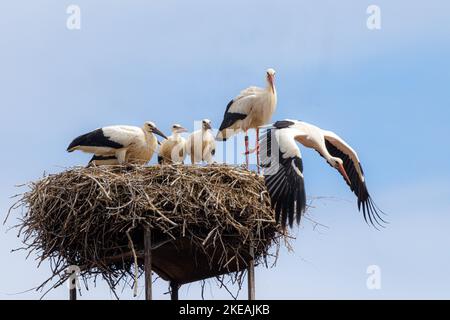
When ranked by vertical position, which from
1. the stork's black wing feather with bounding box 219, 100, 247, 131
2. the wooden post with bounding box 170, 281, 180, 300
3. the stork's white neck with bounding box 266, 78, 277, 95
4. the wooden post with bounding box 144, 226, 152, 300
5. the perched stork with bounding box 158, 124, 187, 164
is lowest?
the wooden post with bounding box 170, 281, 180, 300

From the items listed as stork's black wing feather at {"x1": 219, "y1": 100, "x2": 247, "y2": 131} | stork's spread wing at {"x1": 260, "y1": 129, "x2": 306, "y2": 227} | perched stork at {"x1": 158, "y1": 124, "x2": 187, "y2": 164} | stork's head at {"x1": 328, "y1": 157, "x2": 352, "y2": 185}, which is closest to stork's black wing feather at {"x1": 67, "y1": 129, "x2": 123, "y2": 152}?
perched stork at {"x1": 158, "y1": 124, "x2": 187, "y2": 164}

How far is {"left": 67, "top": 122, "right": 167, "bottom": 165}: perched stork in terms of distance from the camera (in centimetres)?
1389

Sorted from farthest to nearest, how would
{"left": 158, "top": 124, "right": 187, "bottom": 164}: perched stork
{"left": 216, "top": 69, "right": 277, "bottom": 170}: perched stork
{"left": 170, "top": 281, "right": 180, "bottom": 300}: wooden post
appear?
{"left": 216, "top": 69, "right": 277, "bottom": 170}: perched stork → {"left": 158, "top": 124, "right": 187, "bottom": 164}: perched stork → {"left": 170, "top": 281, "right": 180, "bottom": 300}: wooden post

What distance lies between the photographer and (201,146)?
14336 mm

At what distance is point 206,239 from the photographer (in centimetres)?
1178

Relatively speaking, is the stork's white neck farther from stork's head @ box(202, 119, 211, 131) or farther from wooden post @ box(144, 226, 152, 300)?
wooden post @ box(144, 226, 152, 300)

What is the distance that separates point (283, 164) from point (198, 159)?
2053 mm

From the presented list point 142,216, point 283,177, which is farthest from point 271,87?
point 142,216

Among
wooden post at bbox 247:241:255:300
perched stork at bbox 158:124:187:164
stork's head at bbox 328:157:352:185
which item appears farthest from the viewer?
perched stork at bbox 158:124:187:164

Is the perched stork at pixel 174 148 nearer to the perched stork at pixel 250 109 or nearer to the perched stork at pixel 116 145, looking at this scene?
the perched stork at pixel 116 145

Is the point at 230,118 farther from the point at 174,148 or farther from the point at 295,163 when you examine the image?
the point at 295,163

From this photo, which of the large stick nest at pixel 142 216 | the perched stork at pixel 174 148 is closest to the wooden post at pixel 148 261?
the large stick nest at pixel 142 216
